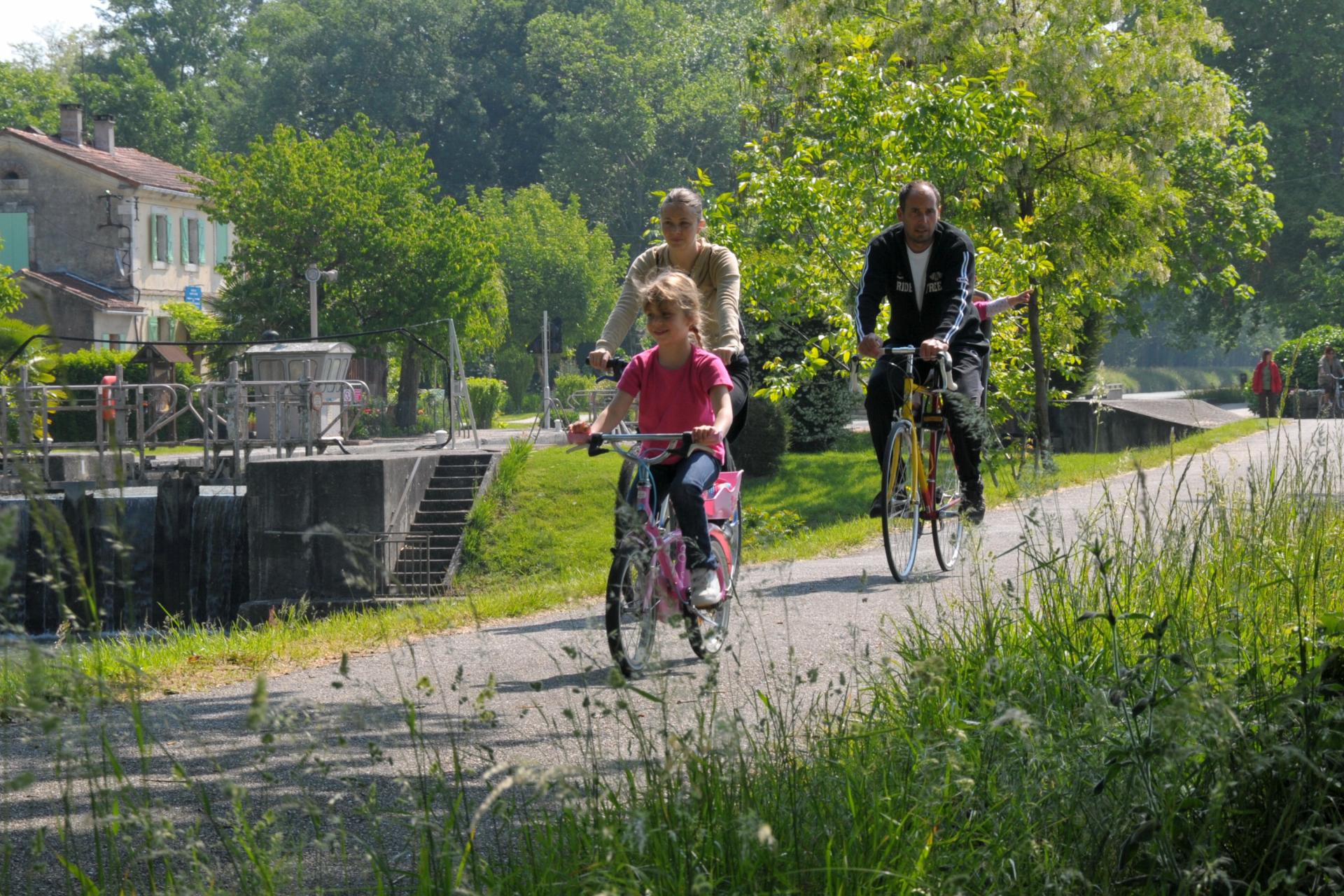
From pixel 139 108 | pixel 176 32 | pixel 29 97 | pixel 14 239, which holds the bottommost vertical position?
pixel 14 239

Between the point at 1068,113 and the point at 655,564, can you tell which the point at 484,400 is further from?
the point at 655,564

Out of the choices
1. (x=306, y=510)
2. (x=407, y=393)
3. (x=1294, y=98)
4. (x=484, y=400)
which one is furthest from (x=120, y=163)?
(x=306, y=510)

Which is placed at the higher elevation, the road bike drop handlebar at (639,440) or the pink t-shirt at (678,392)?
the pink t-shirt at (678,392)

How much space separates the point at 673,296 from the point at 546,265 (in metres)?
60.6

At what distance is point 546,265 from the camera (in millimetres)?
66312

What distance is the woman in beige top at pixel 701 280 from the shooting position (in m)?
7.27

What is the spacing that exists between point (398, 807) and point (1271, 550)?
3007 mm

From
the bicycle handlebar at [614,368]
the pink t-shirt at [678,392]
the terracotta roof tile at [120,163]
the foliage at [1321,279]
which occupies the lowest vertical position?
the pink t-shirt at [678,392]

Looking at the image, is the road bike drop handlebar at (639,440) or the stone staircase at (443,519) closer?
the road bike drop handlebar at (639,440)

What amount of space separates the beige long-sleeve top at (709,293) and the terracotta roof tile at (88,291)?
4665 centimetres

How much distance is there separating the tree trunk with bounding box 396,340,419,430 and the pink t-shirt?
4369 centimetres

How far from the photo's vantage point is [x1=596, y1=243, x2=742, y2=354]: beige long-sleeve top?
7.26m

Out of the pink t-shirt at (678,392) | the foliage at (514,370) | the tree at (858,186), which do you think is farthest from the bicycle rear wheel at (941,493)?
the foliage at (514,370)

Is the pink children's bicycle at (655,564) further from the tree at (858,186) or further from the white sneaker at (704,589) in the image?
the tree at (858,186)
